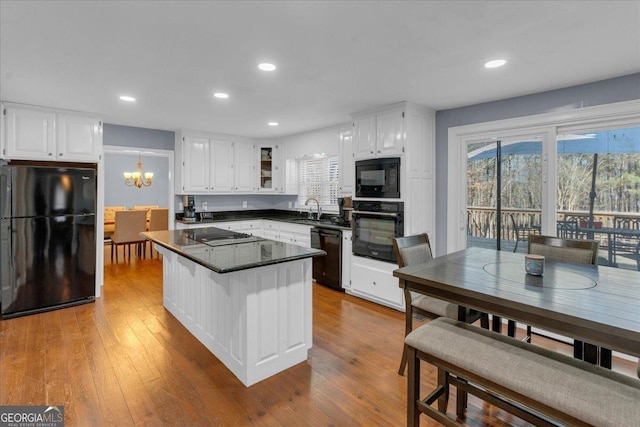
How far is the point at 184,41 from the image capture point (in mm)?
2184

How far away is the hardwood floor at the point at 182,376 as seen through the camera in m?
1.99

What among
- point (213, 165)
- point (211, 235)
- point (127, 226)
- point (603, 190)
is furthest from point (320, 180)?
point (127, 226)

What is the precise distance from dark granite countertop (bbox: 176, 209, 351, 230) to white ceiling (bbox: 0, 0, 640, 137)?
197 cm

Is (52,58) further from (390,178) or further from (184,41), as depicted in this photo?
(390,178)

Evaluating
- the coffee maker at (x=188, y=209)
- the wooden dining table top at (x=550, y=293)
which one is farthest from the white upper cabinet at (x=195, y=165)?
the wooden dining table top at (x=550, y=293)

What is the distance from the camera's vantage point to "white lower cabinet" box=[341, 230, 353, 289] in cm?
430

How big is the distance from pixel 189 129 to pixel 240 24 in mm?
3548

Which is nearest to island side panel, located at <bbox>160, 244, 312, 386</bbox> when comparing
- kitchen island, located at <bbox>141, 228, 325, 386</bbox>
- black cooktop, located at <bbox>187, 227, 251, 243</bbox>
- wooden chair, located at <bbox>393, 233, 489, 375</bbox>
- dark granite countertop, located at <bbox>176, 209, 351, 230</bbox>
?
kitchen island, located at <bbox>141, 228, 325, 386</bbox>

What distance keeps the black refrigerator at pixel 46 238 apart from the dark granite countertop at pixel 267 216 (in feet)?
5.14

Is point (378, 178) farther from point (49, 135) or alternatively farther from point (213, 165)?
point (49, 135)

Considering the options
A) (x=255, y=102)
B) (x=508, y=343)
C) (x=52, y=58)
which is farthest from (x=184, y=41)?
(x=508, y=343)

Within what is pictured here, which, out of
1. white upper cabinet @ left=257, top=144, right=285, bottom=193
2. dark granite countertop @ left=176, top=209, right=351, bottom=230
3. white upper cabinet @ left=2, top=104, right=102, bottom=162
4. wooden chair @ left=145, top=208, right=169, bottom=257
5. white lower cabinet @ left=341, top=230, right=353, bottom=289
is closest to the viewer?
white upper cabinet @ left=2, top=104, right=102, bottom=162

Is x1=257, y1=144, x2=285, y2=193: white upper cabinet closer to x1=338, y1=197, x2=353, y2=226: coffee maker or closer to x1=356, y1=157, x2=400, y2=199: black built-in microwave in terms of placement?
x1=338, y1=197, x2=353, y2=226: coffee maker

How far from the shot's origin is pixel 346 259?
14.3 ft
